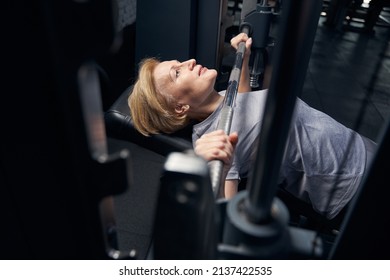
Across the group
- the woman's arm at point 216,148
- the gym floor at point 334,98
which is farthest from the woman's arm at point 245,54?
the woman's arm at point 216,148

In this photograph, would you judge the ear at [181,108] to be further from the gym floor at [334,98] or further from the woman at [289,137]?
the gym floor at [334,98]

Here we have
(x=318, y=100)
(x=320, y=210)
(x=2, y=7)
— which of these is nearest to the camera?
(x=2, y=7)

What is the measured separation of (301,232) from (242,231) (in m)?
0.08

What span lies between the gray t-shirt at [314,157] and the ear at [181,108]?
11cm

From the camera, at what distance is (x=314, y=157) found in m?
1.16

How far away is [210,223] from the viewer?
0.33m

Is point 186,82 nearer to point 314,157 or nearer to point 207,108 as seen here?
point 207,108

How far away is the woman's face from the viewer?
120 cm

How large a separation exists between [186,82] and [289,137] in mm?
466

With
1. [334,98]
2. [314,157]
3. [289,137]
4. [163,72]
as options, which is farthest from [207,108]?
[334,98]

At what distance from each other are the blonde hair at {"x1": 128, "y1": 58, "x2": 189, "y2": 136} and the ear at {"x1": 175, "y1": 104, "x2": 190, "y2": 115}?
2cm

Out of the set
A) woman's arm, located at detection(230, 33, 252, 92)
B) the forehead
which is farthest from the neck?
woman's arm, located at detection(230, 33, 252, 92)

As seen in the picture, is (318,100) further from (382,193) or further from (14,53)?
(14,53)
